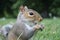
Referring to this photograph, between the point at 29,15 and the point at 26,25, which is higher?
the point at 29,15

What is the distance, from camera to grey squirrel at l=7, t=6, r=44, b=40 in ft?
15.3

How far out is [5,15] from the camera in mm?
16203

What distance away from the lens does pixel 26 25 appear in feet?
15.6

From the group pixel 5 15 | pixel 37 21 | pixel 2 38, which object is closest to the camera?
pixel 37 21

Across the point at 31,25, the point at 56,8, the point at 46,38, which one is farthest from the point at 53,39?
the point at 56,8

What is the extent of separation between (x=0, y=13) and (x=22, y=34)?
12268mm

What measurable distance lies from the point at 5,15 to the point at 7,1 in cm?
81

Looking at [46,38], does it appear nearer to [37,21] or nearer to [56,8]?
[37,21]

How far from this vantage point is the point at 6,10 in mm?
16547

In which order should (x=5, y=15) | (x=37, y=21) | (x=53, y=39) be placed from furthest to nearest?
(x=5, y=15) < (x=53, y=39) < (x=37, y=21)

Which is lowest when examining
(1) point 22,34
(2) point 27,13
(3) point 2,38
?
(3) point 2,38

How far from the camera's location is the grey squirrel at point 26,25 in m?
4.67

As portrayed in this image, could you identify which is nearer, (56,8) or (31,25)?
(31,25)

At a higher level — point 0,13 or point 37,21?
point 37,21
